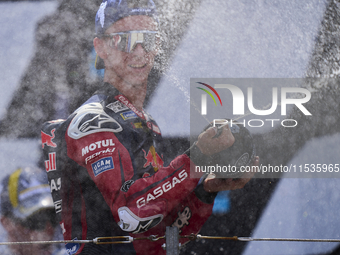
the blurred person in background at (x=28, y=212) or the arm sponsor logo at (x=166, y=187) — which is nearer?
the arm sponsor logo at (x=166, y=187)

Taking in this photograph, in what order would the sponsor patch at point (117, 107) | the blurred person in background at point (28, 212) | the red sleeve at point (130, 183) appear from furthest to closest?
the blurred person in background at point (28, 212) → the sponsor patch at point (117, 107) → the red sleeve at point (130, 183)

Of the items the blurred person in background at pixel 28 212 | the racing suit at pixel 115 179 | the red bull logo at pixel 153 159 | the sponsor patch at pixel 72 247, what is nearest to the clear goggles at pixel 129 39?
the racing suit at pixel 115 179

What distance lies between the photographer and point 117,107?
1.41 metres

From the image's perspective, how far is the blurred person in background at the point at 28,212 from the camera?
60.6 inches

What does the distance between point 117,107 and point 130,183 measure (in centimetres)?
32

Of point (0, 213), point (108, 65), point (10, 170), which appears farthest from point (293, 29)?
point (0, 213)

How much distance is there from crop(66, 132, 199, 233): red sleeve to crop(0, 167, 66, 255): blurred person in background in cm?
36

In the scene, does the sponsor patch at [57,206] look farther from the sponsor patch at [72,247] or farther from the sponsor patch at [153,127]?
the sponsor patch at [153,127]

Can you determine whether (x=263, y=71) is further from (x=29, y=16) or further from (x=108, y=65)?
(x=29, y=16)

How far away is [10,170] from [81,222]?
1.37ft

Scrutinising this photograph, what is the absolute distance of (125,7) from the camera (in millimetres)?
1430

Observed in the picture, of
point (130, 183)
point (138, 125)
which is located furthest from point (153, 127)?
point (130, 183)

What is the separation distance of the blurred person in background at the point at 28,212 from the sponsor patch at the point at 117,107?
44 cm

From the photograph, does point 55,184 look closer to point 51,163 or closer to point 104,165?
point 51,163
